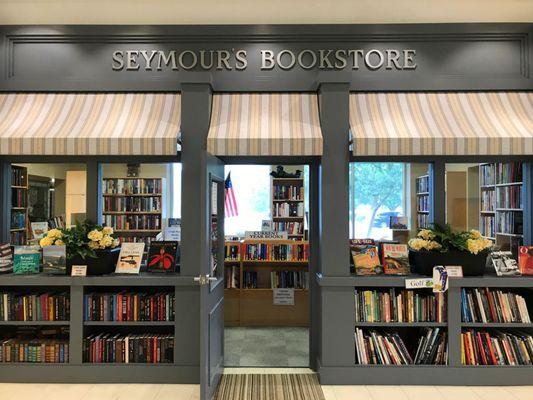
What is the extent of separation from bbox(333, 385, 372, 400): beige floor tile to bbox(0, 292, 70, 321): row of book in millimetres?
2701

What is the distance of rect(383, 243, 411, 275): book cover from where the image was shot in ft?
12.8

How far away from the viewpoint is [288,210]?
27.7ft

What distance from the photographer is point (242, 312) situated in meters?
5.70

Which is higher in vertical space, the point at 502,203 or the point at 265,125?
the point at 265,125

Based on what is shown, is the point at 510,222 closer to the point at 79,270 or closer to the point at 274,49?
the point at 274,49

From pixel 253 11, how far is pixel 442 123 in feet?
7.68

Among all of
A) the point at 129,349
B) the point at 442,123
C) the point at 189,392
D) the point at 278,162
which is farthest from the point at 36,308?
the point at 442,123

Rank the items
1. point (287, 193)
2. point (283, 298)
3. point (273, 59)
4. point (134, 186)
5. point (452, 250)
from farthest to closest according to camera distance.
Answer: point (287, 193)
point (134, 186)
point (283, 298)
point (273, 59)
point (452, 250)

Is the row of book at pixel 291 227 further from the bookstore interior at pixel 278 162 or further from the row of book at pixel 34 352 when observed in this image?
the row of book at pixel 34 352

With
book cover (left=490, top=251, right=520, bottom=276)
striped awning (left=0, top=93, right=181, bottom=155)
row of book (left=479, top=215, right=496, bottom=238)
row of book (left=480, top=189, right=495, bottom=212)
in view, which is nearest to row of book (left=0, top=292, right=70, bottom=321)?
striped awning (left=0, top=93, right=181, bottom=155)

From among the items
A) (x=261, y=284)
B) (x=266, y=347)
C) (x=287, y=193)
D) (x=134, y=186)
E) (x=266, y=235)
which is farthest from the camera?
(x=287, y=193)

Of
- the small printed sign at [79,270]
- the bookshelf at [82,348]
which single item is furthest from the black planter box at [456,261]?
the small printed sign at [79,270]

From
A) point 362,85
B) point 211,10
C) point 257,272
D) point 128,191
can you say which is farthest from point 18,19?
point 257,272

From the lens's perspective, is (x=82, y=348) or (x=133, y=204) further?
(x=133, y=204)
